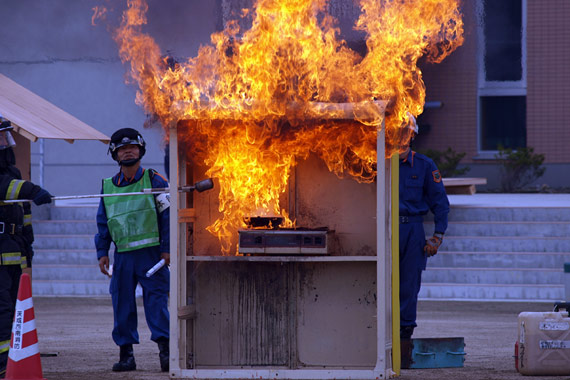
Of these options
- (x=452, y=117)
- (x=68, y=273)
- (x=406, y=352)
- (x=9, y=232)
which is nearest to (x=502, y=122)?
(x=452, y=117)

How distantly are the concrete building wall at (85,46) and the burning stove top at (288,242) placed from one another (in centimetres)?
108

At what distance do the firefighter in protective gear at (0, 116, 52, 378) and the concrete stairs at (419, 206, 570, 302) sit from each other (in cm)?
799

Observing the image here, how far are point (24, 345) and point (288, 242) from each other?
194 cm

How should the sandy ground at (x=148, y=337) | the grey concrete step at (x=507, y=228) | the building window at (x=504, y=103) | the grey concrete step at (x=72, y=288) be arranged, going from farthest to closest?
1. the building window at (x=504, y=103)
2. the grey concrete step at (x=507, y=228)
3. the grey concrete step at (x=72, y=288)
4. the sandy ground at (x=148, y=337)

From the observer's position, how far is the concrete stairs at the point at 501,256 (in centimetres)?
1519

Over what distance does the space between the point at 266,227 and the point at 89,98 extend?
36.4 feet

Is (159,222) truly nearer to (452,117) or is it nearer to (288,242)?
(288,242)

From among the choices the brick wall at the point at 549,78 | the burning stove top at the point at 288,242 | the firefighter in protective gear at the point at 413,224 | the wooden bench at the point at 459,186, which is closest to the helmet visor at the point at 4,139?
the burning stove top at the point at 288,242

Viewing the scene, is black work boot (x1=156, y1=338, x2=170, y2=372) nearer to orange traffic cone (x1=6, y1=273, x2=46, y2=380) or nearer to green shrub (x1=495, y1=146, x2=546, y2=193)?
orange traffic cone (x1=6, y1=273, x2=46, y2=380)

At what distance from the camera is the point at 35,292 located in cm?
1641

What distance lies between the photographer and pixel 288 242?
24.9ft

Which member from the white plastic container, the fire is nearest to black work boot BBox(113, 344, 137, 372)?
the fire

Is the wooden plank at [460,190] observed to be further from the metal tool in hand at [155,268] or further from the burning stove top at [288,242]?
the burning stove top at [288,242]

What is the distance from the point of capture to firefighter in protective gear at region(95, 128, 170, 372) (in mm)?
8492
